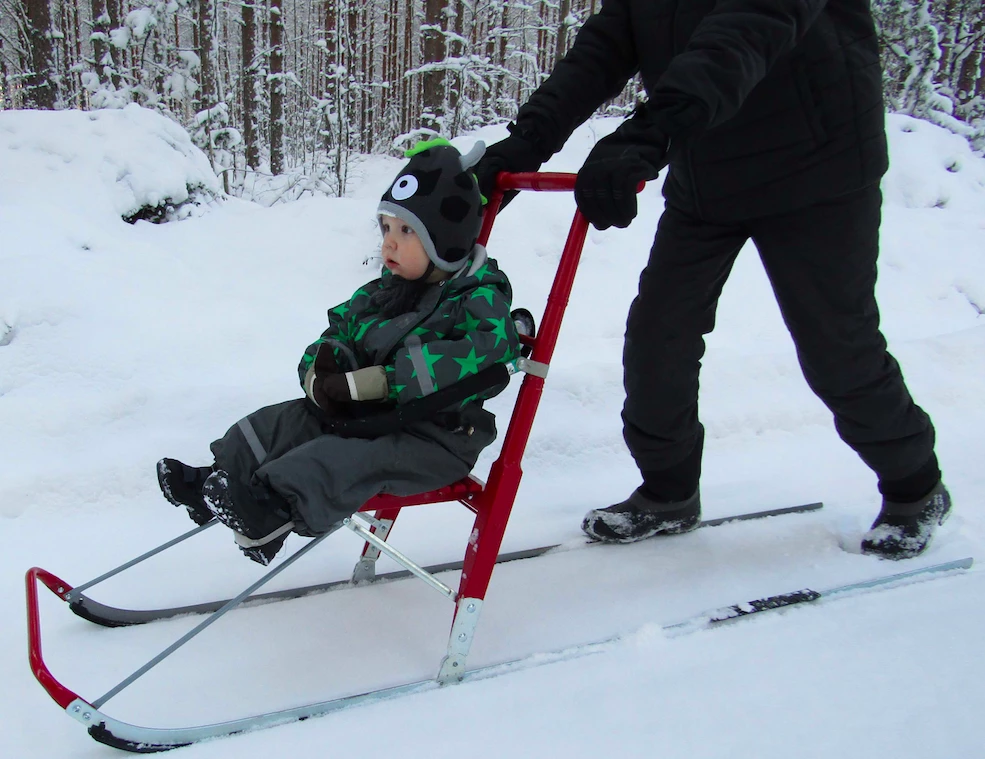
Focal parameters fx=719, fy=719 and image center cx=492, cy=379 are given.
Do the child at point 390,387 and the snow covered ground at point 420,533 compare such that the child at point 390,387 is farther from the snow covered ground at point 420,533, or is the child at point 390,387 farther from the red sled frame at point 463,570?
the snow covered ground at point 420,533

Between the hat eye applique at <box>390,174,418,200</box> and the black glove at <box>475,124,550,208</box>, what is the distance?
10.6 inches

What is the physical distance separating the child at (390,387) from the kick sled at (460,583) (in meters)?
0.05

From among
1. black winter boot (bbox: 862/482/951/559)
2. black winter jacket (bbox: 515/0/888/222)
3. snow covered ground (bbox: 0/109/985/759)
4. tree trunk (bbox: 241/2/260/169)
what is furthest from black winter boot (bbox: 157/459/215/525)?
tree trunk (bbox: 241/2/260/169)

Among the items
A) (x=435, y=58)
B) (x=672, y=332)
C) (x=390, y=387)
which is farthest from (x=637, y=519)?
(x=435, y=58)

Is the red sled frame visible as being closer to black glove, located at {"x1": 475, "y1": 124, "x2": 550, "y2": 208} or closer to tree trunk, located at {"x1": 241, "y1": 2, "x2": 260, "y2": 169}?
black glove, located at {"x1": 475, "y1": 124, "x2": 550, "y2": 208}

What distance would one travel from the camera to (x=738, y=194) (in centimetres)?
174

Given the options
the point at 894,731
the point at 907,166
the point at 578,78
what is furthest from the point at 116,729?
the point at 907,166

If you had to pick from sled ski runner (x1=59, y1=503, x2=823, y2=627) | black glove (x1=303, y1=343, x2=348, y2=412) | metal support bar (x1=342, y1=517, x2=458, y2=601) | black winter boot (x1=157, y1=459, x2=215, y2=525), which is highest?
black glove (x1=303, y1=343, x2=348, y2=412)

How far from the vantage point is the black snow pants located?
1.74 metres

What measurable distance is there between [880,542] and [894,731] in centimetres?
89

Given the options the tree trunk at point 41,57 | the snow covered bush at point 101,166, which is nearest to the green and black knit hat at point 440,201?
the snow covered bush at point 101,166

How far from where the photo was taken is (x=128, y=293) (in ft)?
11.0

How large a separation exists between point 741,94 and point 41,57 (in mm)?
8252

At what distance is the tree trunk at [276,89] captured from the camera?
11348mm
